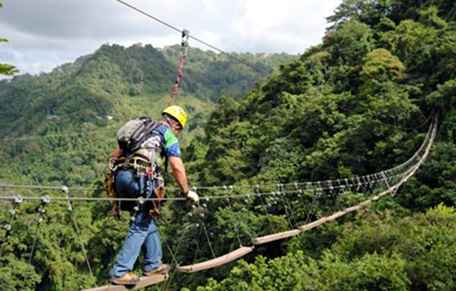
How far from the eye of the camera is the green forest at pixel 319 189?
38.0 ft

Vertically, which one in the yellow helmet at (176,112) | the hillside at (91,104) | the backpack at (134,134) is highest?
the hillside at (91,104)

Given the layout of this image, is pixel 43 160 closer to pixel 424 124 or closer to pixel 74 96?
pixel 74 96

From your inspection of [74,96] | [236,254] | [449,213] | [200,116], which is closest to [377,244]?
[449,213]

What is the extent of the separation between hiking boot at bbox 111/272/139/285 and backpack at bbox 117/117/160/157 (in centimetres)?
89

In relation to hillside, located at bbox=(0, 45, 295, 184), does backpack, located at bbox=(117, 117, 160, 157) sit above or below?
below

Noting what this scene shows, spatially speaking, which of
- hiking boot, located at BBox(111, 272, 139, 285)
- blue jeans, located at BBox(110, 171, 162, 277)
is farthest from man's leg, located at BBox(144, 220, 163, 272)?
hiking boot, located at BBox(111, 272, 139, 285)

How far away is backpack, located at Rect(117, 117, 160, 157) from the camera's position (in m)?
3.65

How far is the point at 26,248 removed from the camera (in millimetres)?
28797

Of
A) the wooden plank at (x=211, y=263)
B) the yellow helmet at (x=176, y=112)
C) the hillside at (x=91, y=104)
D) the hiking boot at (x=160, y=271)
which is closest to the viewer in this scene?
the yellow helmet at (x=176, y=112)

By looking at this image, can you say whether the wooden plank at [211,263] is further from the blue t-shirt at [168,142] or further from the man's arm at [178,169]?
the blue t-shirt at [168,142]

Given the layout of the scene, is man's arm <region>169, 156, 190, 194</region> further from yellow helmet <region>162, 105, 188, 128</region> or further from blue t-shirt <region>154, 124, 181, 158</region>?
yellow helmet <region>162, 105, 188, 128</region>

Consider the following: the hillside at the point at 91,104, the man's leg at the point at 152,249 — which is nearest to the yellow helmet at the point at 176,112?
the man's leg at the point at 152,249

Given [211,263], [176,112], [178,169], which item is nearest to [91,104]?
[211,263]

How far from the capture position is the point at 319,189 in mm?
13578
